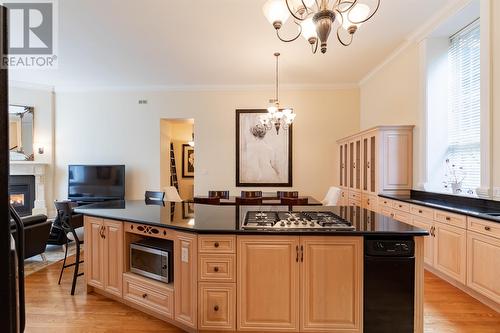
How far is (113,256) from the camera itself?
2.60m

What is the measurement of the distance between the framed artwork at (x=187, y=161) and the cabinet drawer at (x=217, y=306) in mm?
6464

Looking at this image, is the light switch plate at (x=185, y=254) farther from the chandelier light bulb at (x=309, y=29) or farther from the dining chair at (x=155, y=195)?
the dining chair at (x=155, y=195)

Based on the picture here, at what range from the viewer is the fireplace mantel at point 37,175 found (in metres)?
6.19

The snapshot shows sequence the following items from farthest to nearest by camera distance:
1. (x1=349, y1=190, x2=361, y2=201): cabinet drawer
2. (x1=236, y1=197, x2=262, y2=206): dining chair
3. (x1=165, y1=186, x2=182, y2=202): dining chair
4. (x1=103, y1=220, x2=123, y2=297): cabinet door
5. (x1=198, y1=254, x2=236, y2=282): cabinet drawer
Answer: (x1=165, y1=186, x2=182, y2=202): dining chair, (x1=349, y1=190, x2=361, y2=201): cabinet drawer, (x1=236, y1=197, x2=262, y2=206): dining chair, (x1=103, y1=220, x2=123, y2=297): cabinet door, (x1=198, y1=254, x2=236, y2=282): cabinet drawer

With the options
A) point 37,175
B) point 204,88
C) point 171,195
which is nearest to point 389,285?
point 171,195

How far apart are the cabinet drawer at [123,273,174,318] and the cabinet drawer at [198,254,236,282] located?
432 mm

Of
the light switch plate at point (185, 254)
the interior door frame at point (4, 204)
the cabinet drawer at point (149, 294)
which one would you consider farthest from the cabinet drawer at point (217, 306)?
the interior door frame at point (4, 204)

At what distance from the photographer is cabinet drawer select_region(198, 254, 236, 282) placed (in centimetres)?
202

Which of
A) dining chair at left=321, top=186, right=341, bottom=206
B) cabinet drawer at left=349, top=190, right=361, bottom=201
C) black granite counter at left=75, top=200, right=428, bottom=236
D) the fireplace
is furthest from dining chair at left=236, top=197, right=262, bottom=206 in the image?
the fireplace

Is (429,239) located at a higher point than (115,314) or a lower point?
higher

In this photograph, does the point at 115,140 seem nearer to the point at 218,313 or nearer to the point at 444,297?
the point at 218,313

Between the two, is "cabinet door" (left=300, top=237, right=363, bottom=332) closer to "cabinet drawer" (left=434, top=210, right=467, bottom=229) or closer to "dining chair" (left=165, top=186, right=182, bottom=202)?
"cabinet drawer" (left=434, top=210, right=467, bottom=229)

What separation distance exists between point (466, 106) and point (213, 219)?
149 inches

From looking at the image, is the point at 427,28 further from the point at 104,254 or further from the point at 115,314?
the point at 115,314
